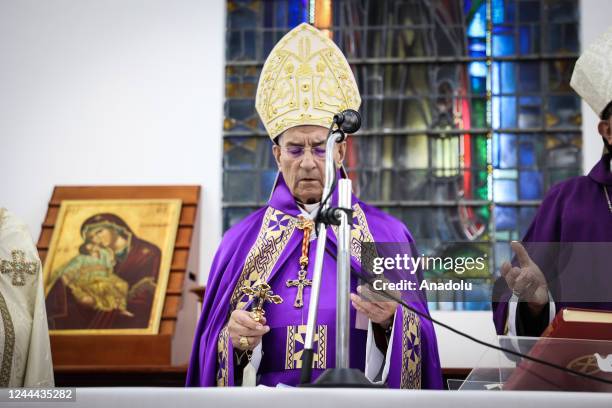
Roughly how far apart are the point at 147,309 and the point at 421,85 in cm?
273

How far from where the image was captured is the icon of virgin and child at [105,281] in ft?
22.1

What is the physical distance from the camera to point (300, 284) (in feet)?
14.6

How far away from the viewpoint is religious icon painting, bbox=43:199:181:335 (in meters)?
6.73

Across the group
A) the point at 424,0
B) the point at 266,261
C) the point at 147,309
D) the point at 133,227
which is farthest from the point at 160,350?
the point at 424,0

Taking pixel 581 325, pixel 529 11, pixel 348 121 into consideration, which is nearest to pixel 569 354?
pixel 581 325

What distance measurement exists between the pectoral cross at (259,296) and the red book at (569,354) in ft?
4.40

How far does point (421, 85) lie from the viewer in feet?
25.1

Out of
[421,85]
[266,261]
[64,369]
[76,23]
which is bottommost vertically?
[64,369]

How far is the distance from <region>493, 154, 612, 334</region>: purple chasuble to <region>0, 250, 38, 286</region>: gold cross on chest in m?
2.22

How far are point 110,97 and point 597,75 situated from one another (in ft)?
13.9

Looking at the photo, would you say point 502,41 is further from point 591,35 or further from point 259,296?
point 259,296

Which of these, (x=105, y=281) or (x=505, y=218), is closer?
(x=105, y=281)

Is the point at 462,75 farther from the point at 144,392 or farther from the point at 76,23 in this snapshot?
the point at 144,392

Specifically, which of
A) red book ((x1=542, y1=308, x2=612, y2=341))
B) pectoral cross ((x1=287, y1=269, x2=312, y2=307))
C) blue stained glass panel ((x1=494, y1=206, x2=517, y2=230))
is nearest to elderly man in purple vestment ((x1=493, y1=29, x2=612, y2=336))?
red book ((x1=542, y1=308, x2=612, y2=341))
